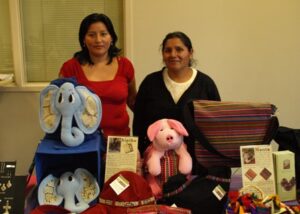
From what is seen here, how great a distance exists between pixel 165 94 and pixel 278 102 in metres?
1.27

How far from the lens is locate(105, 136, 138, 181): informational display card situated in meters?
1.28

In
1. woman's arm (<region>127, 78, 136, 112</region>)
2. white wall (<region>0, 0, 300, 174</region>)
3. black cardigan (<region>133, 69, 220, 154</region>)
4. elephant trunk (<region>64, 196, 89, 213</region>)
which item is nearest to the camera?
elephant trunk (<region>64, 196, 89, 213</region>)

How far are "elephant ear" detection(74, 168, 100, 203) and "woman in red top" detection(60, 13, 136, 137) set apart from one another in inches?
12.1

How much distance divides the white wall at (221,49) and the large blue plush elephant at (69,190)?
1.17 m

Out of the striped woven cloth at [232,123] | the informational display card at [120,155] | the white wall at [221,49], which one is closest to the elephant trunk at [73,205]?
the informational display card at [120,155]

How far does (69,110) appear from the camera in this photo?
4.14ft

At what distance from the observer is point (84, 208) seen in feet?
4.04

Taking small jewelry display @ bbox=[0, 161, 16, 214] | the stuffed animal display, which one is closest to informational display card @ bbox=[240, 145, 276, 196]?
the stuffed animal display

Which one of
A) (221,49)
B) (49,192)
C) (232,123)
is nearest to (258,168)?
(232,123)

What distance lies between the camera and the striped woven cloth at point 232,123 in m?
1.36

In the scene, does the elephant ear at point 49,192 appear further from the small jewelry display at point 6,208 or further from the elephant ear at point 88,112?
the elephant ear at point 88,112

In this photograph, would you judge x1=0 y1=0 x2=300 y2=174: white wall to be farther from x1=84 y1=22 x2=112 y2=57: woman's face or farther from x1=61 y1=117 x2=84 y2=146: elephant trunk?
x1=61 y1=117 x2=84 y2=146: elephant trunk

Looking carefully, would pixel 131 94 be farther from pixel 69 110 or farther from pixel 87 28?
pixel 69 110

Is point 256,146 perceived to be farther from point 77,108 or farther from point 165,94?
point 77,108
